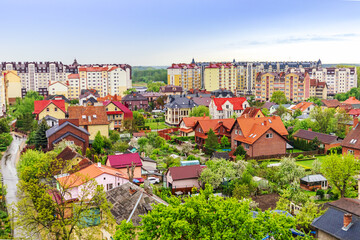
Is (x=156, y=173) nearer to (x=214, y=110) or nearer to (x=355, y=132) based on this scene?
(x=355, y=132)

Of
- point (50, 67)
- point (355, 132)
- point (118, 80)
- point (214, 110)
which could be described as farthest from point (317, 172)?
point (50, 67)

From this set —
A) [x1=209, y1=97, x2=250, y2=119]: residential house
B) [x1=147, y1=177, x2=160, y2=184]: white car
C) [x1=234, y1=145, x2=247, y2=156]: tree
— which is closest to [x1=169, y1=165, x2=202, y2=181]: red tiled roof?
[x1=147, y1=177, x2=160, y2=184]: white car

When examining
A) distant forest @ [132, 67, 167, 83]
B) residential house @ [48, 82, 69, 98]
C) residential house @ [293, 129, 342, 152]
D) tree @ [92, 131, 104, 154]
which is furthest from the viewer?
distant forest @ [132, 67, 167, 83]

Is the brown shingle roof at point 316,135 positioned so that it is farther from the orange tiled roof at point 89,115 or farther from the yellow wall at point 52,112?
the yellow wall at point 52,112

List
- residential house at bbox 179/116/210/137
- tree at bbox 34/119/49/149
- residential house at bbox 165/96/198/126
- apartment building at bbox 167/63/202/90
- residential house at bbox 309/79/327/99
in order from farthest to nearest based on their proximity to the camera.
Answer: apartment building at bbox 167/63/202/90 → residential house at bbox 309/79/327/99 → residential house at bbox 165/96/198/126 → residential house at bbox 179/116/210/137 → tree at bbox 34/119/49/149

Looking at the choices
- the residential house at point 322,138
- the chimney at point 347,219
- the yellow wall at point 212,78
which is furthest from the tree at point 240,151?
the yellow wall at point 212,78

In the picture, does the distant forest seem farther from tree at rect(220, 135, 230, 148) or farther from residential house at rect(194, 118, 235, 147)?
tree at rect(220, 135, 230, 148)
